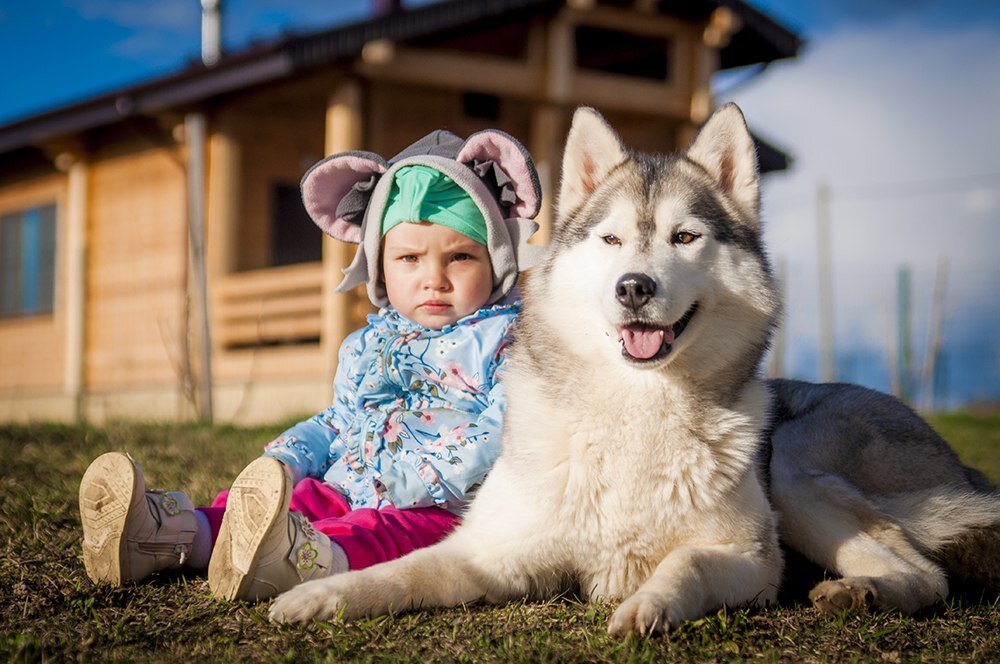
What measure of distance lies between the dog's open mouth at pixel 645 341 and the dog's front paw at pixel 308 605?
1.02 metres

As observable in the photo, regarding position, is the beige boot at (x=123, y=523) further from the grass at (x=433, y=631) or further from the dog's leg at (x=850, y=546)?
the dog's leg at (x=850, y=546)

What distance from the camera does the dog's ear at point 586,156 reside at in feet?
9.81

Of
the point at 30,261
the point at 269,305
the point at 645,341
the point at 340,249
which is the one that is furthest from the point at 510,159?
the point at 30,261

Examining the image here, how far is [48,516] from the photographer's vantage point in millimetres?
3820

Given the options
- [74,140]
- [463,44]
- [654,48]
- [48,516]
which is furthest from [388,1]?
[48,516]

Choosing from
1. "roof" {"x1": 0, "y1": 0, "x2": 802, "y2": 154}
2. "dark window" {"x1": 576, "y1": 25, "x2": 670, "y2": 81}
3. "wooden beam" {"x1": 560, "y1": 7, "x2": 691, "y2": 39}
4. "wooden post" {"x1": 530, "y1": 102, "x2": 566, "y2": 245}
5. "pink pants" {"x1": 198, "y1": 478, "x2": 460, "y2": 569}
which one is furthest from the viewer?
"dark window" {"x1": 576, "y1": 25, "x2": 670, "y2": 81}

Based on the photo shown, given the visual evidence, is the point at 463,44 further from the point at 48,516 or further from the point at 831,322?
the point at 48,516

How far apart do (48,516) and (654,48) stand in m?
11.5

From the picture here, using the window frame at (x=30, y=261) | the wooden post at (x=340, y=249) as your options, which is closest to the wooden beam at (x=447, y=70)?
the wooden post at (x=340, y=249)

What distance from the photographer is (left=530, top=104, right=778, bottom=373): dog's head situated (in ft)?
8.41

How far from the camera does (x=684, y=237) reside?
2719mm

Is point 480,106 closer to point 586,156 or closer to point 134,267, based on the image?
point 134,267

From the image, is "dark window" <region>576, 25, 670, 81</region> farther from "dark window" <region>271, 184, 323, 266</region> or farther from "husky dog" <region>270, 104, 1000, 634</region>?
"husky dog" <region>270, 104, 1000, 634</region>

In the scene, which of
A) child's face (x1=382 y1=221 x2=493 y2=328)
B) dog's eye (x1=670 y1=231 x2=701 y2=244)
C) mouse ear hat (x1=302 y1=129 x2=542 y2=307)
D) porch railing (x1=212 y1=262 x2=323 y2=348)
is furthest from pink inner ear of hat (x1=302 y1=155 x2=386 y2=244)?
porch railing (x1=212 y1=262 x2=323 y2=348)
